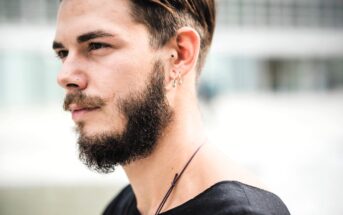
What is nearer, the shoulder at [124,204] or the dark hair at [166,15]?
the dark hair at [166,15]

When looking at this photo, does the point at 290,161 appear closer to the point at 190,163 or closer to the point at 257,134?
the point at 257,134

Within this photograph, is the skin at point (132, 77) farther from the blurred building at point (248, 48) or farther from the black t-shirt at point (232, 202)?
the blurred building at point (248, 48)

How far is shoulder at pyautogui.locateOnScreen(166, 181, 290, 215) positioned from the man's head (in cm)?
43

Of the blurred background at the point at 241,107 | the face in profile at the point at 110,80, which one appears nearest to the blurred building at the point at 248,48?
the blurred background at the point at 241,107

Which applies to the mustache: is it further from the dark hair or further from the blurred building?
the blurred building

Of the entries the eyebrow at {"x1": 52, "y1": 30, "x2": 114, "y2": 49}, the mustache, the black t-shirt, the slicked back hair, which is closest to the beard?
the mustache

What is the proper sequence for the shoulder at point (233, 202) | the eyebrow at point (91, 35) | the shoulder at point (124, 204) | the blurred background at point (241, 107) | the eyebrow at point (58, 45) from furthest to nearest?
1. the blurred background at point (241, 107)
2. the shoulder at point (124, 204)
3. the eyebrow at point (58, 45)
4. the eyebrow at point (91, 35)
5. the shoulder at point (233, 202)

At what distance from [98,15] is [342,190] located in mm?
9920

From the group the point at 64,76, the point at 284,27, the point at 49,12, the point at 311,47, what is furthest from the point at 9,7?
the point at 64,76

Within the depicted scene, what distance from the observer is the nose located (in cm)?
208

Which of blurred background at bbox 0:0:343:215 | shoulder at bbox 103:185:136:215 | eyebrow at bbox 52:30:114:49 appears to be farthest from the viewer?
blurred background at bbox 0:0:343:215

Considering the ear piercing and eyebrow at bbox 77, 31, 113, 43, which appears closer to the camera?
eyebrow at bbox 77, 31, 113, 43

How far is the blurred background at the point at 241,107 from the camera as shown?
11.4m

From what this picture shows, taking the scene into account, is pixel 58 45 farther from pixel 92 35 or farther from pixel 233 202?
pixel 233 202
